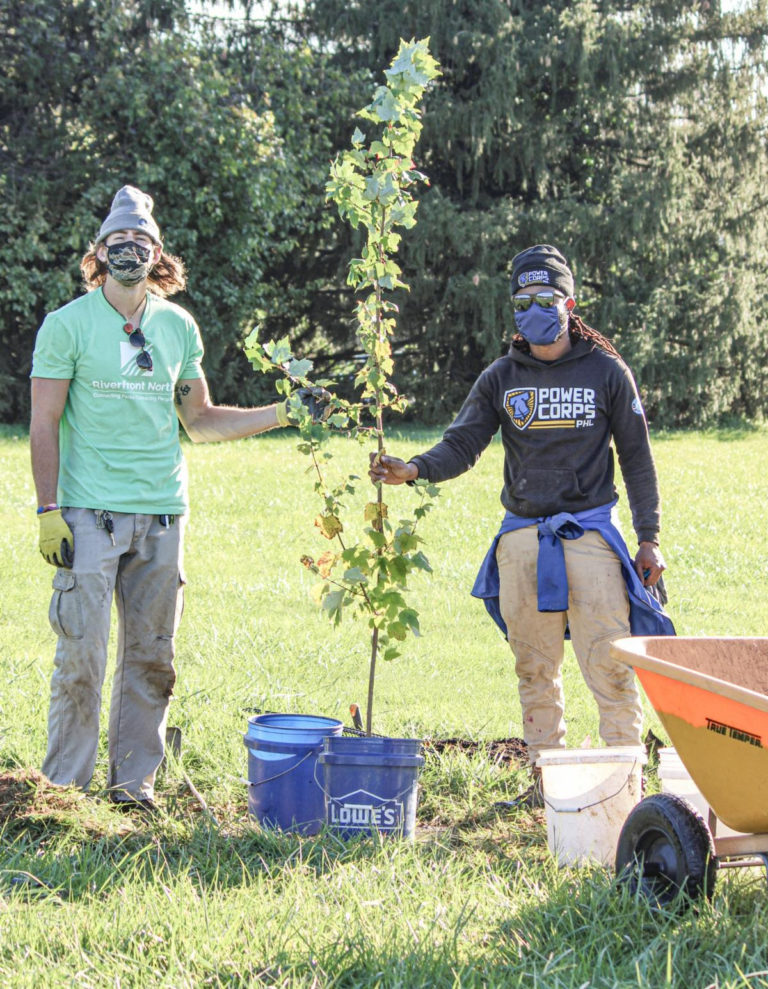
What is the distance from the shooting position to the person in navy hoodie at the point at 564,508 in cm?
472

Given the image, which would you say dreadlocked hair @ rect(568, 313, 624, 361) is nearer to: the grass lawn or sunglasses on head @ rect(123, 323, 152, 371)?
sunglasses on head @ rect(123, 323, 152, 371)

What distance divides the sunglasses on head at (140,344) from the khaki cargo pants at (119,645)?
0.57m

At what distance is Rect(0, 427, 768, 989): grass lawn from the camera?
124 inches

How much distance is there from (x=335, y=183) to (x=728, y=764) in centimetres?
251

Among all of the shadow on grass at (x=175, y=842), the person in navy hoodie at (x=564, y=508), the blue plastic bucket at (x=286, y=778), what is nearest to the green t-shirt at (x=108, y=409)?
the person in navy hoodie at (x=564, y=508)

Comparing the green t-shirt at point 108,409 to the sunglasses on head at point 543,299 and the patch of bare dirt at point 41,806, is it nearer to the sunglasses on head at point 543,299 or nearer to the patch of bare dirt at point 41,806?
the patch of bare dirt at point 41,806

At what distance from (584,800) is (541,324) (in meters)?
1.80

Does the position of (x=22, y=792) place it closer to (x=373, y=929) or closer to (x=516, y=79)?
(x=373, y=929)

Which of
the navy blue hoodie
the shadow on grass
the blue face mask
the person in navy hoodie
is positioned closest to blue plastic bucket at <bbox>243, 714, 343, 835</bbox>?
the shadow on grass

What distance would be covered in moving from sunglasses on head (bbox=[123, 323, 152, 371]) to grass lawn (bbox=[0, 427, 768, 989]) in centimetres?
140

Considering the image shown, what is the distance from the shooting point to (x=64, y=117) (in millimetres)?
19844

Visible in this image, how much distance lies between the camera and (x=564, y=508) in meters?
4.77

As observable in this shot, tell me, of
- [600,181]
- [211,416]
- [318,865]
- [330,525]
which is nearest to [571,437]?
[330,525]

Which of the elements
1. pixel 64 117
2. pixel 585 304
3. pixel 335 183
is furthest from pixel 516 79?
pixel 335 183
